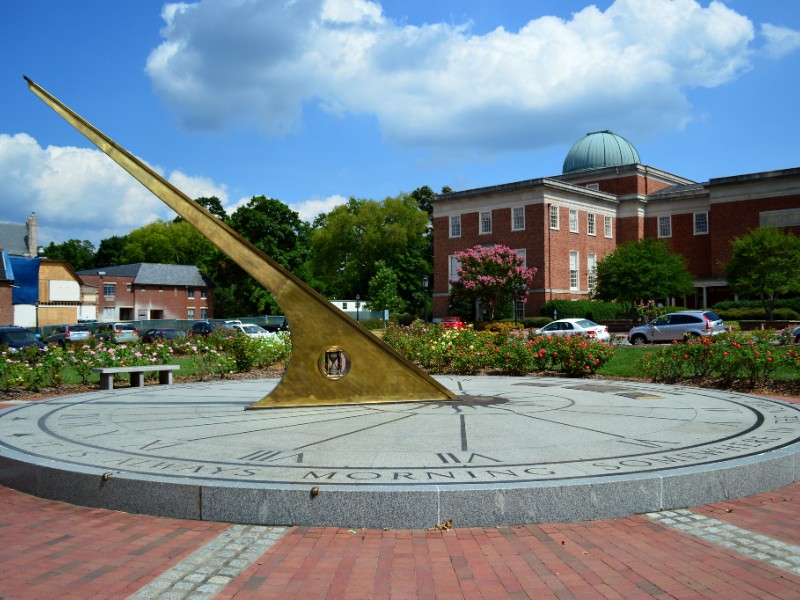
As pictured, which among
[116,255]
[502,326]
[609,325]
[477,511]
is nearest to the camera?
[477,511]

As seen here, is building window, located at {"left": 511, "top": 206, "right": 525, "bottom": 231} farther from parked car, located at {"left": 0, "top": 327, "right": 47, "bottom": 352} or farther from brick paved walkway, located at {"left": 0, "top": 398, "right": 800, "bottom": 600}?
brick paved walkway, located at {"left": 0, "top": 398, "right": 800, "bottom": 600}

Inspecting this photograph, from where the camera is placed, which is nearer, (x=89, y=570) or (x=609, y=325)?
(x=89, y=570)

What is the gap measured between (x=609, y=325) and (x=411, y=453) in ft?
126

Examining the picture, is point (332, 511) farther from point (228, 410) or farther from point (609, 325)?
point (609, 325)

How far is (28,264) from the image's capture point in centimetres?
5378

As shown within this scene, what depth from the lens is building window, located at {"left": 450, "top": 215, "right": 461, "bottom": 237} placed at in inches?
2144

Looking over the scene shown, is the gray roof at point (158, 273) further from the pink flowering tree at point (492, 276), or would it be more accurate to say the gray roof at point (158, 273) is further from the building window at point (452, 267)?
the pink flowering tree at point (492, 276)

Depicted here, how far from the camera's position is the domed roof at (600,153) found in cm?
5891

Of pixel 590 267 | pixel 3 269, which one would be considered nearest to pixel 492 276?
pixel 590 267

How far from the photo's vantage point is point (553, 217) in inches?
1976

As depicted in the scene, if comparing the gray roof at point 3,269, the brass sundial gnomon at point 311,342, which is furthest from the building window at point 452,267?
the brass sundial gnomon at point 311,342

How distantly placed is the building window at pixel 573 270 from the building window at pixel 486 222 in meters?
6.51

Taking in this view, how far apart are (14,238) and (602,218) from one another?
58.5m

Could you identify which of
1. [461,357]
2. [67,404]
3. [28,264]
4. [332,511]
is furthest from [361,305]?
[332,511]
